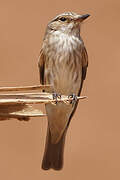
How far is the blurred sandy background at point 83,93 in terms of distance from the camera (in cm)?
260

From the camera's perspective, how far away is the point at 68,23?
7.00 feet

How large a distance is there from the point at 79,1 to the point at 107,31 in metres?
0.19

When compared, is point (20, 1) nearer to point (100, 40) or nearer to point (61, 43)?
point (100, 40)

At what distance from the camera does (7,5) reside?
2613mm

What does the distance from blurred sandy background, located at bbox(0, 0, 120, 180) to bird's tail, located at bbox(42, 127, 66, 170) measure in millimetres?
180

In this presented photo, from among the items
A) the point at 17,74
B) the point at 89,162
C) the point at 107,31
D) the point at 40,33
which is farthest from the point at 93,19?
the point at 89,162

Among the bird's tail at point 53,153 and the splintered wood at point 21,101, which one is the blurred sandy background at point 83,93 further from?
the splintered wood at point 21,101

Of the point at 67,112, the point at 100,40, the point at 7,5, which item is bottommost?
the point at 67,112

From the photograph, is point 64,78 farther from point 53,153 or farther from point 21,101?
point 21,101

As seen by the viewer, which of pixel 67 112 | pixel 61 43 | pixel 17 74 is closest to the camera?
pixel 61 43

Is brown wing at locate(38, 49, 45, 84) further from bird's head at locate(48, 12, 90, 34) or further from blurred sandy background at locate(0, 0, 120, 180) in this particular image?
blurred sandy background at locate(0, 0, 120, 180)

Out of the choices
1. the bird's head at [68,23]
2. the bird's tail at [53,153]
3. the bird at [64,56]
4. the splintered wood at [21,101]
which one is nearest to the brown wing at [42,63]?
the bird at [64,56]

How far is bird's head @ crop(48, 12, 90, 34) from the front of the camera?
212 cm

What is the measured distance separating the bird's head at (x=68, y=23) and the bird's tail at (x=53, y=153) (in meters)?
0.48
